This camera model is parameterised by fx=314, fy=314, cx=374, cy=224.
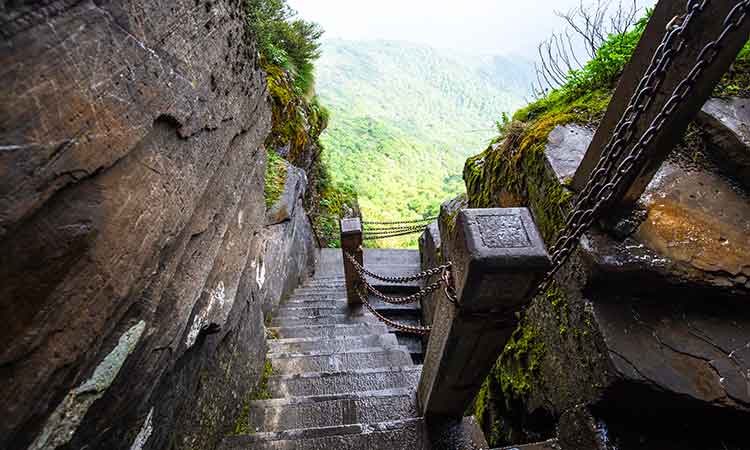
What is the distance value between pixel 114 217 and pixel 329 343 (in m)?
2.79

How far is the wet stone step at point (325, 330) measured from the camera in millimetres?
3732

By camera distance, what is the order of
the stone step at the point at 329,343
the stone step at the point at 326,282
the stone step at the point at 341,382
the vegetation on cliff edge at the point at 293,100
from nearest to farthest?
the stone step at the point at 341,382 → the stone step at the point at 329,343 → the vegetation on cliff edge at the point at 293,100 → the stone step at the point at 326,282

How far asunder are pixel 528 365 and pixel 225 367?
6.67ft

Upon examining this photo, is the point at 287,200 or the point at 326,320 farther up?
the point at 287,200

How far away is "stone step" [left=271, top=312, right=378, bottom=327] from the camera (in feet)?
13.7

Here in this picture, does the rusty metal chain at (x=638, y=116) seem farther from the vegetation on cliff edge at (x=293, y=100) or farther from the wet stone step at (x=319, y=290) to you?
the wet stone step at (x=319, y=290)

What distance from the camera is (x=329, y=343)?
336 cm

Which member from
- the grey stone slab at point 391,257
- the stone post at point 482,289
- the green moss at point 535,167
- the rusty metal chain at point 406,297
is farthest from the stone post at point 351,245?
the stone post at point 482,289

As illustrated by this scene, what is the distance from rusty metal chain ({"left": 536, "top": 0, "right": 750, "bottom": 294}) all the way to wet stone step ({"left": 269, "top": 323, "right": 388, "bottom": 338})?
2.99m

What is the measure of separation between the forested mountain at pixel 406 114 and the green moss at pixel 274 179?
4019 mm

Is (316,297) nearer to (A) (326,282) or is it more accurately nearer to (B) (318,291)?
(B) (318,291)

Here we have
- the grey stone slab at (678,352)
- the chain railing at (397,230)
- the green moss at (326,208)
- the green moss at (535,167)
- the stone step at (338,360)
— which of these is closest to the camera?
the grey stone slab at (678,352)

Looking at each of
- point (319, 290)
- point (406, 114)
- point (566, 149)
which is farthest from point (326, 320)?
point (406, 114)

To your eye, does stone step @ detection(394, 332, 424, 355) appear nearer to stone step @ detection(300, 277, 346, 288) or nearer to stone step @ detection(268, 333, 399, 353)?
stone step @ detection(268, 333, 399, 353)
